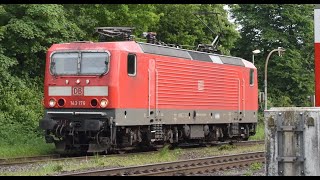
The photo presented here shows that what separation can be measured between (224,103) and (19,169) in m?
10.2

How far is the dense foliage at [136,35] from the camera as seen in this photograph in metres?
23.0

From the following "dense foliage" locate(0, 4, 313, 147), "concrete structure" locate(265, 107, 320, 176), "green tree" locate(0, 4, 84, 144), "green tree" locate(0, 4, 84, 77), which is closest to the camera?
"concrete structure" locate(265, 107, 320, 176)

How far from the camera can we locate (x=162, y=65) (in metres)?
19.8

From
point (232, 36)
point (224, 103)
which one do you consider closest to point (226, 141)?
point (224, 103)

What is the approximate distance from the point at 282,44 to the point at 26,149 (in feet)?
99.9

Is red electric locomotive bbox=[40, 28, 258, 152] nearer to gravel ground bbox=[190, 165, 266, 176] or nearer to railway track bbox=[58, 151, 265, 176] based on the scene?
railway track bbox=[58, 151, 265, 176]

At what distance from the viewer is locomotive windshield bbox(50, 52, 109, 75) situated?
18016 millimetres

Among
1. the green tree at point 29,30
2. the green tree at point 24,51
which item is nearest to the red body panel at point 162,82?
the green tree at point 24,51

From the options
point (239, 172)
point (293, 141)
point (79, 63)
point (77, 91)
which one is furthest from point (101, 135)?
point (293, 141)

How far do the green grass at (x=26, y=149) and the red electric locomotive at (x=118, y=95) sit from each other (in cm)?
70

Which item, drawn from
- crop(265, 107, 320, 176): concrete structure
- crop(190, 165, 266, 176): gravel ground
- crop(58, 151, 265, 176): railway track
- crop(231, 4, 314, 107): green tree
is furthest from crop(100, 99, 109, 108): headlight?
crop(231, 4, 314, 107): green tree

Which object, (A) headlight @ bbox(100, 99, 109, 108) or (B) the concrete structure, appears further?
(A) headlight @ bbox(100, 99, 109, 108)

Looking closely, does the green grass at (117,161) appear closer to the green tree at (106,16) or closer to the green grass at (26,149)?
the green grass at (26,149)

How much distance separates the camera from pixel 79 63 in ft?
59.9
